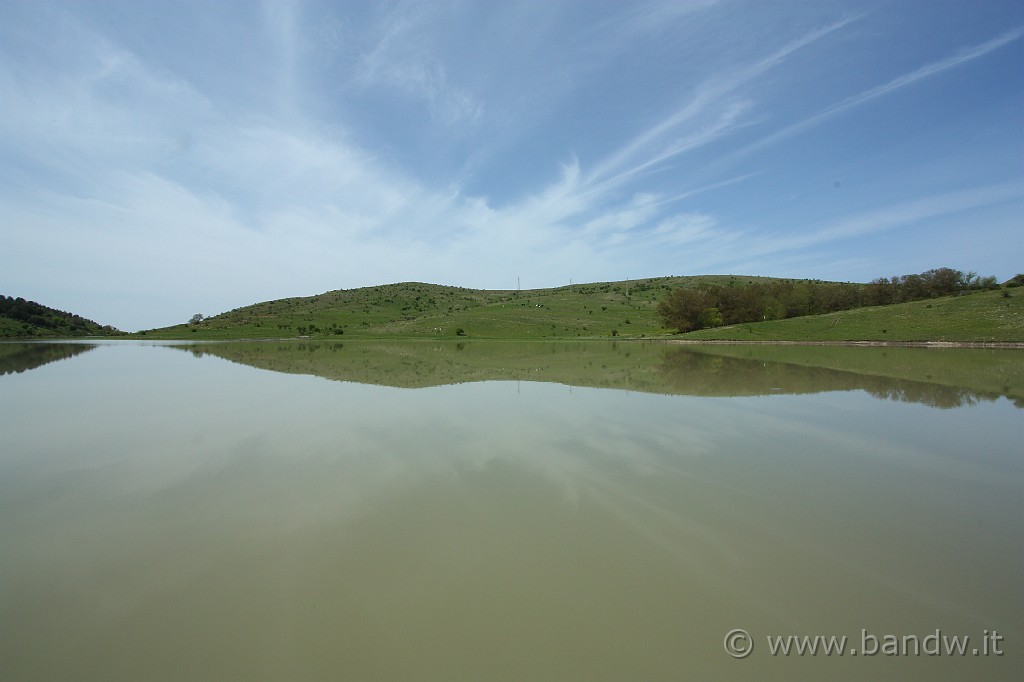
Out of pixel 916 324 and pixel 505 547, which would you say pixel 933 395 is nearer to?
pixel 505 547

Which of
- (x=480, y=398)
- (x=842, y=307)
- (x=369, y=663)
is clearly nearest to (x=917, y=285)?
(x=842, y=307)

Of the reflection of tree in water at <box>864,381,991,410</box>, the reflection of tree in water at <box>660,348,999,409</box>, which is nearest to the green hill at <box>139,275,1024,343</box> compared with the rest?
the reflection of tree in water at <box>660,348,999,409</box>

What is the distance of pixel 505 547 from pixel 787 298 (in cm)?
8012

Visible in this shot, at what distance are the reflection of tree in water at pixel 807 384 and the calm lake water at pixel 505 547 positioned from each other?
3.99 m

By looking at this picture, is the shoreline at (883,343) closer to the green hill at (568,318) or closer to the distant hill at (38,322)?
the green hill at (568,318)

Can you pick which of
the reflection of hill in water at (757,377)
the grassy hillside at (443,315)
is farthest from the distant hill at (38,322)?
the reflection of hill in water at (757,377)

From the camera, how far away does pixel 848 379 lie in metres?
20.8

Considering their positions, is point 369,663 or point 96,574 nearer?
point 369,663

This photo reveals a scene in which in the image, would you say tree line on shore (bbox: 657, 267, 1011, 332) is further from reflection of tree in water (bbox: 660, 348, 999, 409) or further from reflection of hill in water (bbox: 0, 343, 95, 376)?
reflection of hill in water (bbox: 0, 343, 95, 376)

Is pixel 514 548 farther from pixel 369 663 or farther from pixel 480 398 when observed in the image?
pixel 480 398

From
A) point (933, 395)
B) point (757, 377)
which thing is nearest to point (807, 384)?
point (757, 377)

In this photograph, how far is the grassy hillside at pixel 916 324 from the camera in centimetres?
4412

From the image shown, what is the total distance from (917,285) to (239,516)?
85.6 m

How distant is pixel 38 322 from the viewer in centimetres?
11956
